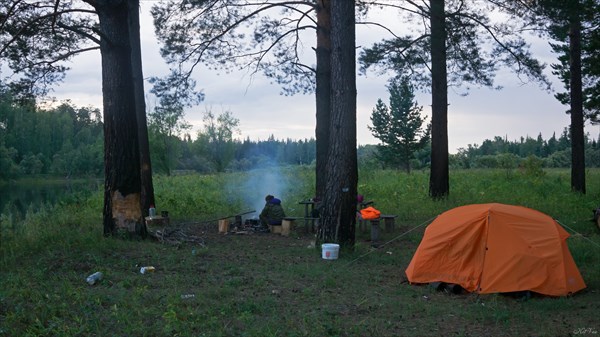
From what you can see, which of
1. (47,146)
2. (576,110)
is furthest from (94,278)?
(47,146)

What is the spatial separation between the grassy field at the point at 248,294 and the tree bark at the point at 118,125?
1.86ft

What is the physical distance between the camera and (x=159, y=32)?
14.1 meters

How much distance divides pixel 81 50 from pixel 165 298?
7.06m

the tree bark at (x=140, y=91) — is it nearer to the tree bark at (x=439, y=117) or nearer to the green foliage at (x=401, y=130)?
the tree bark at (x=439, y=117)

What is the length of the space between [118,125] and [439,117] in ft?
30.7

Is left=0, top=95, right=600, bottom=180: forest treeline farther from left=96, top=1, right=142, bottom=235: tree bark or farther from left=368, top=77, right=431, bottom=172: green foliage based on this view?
left=96, top=1, right=142, bottom=235: tree bark

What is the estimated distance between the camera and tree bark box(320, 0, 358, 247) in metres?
9.74

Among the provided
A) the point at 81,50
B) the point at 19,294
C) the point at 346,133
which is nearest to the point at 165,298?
the point at 19,294

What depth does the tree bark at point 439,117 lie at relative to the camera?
49.9 feet

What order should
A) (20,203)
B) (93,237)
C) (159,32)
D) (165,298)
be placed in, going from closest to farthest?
(165,298), (93,237), (159,32), (20,203)

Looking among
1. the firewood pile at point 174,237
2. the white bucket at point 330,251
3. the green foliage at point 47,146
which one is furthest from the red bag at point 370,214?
the green foliage at point 47,146

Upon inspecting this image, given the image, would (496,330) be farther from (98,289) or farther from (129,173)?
(129,173)

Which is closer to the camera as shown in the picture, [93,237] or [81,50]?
[93,237]

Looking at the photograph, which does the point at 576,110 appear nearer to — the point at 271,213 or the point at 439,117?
the point at 439,117
